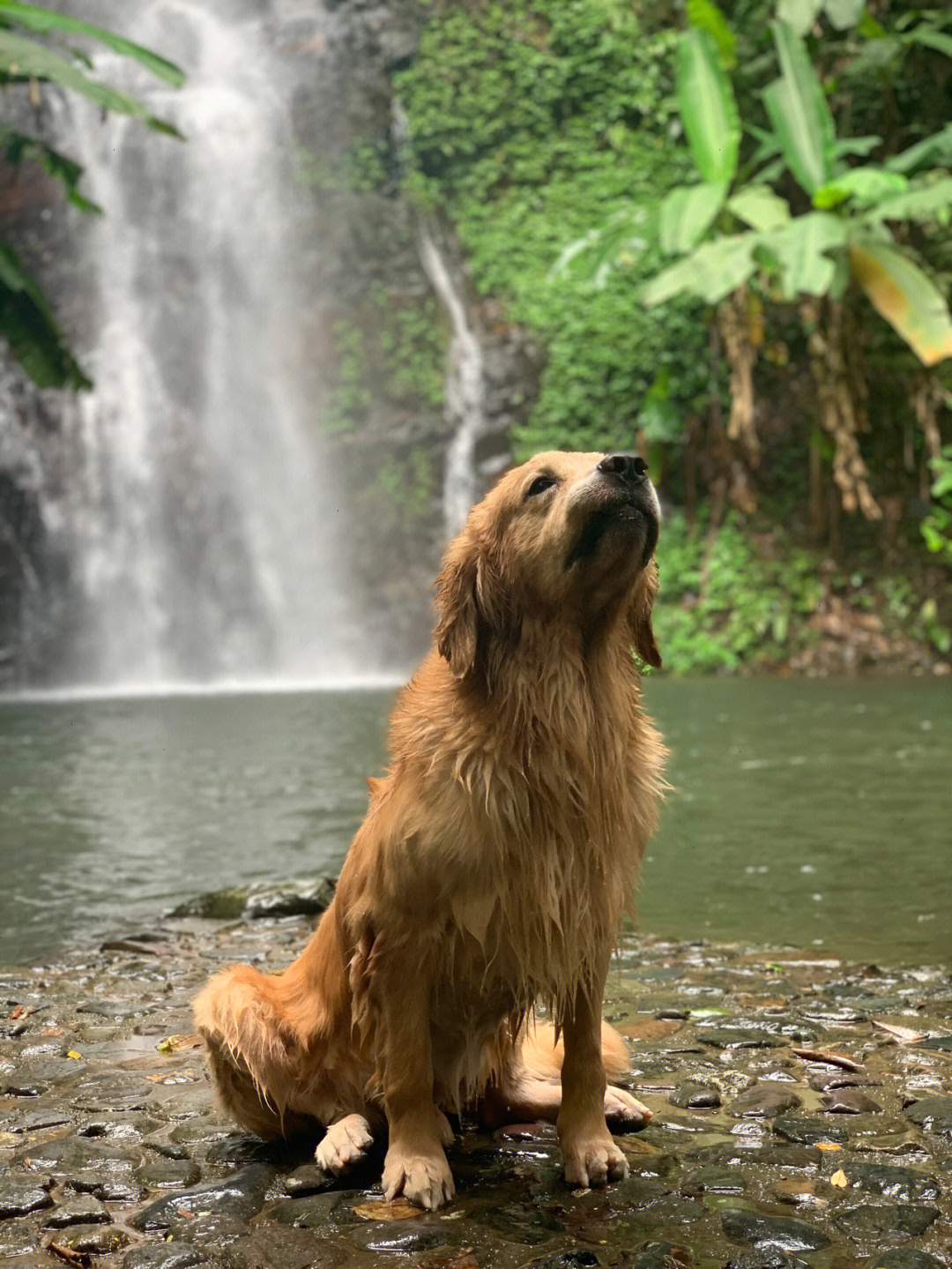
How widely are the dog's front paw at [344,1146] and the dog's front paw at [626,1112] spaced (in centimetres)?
54

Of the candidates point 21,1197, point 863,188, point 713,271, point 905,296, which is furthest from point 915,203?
point 21,1197

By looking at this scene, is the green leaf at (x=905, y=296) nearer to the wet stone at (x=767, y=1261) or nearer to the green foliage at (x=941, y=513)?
the green foliage at (x=941, y=513)

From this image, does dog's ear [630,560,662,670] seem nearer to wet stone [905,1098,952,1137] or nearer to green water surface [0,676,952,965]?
green water surface [0,676,952,965]

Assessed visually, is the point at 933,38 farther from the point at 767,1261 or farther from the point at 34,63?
the point at 767,1261

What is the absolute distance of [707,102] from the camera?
1436cm

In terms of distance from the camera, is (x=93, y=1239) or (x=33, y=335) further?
(x=33, y=335)

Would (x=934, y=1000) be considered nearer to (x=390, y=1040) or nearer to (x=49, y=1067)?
(x=390, y=1040)

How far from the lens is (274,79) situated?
74.0 feet

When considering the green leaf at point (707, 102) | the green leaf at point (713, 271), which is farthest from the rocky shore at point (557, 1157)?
the green leaf at point (707, 102)

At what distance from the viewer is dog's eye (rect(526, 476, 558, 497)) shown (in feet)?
8.41

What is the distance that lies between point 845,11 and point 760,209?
2356mm

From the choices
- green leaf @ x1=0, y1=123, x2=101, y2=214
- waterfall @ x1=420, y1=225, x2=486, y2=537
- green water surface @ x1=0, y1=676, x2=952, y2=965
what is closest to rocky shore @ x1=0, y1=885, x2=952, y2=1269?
green water surface @ x1=0, y1=676, x2=952, y2=965

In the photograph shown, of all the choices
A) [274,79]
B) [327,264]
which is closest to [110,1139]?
[327,264]

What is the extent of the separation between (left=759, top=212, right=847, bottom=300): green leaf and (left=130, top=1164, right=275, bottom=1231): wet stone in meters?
12.1
